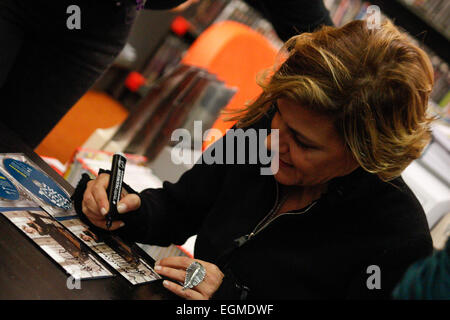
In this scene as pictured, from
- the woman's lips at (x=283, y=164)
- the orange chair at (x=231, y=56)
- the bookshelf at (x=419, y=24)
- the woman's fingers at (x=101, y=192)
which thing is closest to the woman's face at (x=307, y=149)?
the woman's lips at (x=283, y=164)

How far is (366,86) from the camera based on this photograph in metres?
0.80

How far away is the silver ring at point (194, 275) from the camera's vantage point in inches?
31.5

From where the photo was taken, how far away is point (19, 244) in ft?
2.20

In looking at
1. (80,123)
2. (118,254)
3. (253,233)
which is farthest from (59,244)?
(80,123)

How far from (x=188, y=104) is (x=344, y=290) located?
1504 millimetres

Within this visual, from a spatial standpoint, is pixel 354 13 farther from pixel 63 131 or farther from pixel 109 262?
pixel 109 262

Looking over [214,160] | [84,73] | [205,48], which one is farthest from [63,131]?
[214,160]

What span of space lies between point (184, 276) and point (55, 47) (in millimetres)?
725

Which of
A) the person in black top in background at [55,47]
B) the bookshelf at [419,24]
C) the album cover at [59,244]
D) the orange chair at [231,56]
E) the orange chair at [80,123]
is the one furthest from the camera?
the orange chair at [80,123]

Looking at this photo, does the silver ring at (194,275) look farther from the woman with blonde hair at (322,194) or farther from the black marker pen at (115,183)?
the black marker pen at (115,183)

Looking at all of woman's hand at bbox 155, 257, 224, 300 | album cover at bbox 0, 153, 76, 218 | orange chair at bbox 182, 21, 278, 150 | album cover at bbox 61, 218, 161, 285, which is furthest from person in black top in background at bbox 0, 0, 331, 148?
orange chair at bbox 182, 21, 278, 150

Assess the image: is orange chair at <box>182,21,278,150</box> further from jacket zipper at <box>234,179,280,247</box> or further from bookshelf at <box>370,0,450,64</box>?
jacket zipper at <box>234,179,280,247</box>

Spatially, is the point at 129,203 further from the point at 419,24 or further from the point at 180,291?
the point at 419,24

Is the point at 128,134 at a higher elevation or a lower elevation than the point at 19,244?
lower
